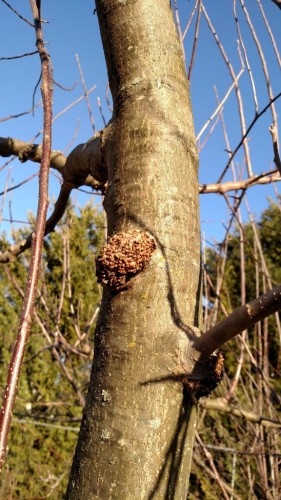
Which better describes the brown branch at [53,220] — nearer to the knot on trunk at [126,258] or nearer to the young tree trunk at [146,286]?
the young tree trunk at [146,286]

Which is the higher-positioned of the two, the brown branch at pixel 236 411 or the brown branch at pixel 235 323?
the brown branch at pixel 235 323

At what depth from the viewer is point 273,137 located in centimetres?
73

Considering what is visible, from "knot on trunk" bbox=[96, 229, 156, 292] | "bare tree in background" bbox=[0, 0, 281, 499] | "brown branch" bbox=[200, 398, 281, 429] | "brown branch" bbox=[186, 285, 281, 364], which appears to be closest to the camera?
"brown branch" bbox=[186, 285, 281, 364]

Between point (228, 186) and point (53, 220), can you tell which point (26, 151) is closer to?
point (53, 220)

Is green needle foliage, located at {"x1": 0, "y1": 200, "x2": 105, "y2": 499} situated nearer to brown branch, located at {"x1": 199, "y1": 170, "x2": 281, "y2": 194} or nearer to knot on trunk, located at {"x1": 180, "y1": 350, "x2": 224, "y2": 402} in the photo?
brown branch, located at {"x1": 199, "y1": 170, "x2": 281, "y2": 194}

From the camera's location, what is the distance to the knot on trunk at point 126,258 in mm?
802

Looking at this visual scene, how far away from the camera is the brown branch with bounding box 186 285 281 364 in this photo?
58 cm

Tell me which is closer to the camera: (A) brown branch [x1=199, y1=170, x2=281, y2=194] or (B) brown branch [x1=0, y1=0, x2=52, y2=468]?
(B) brown branch [x1=0, y1=0, x2=52, y2=468]

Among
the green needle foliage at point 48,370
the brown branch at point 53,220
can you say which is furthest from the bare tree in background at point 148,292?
the green needle foliage at point 48,370

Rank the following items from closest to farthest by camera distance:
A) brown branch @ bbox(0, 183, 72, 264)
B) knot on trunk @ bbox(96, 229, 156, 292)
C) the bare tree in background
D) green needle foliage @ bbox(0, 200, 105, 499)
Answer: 1. the bare tree in background
2. knot on trunk @ bbox(96, 229, 156, 292)
3. brown branch @ bbox(0, 183, 72, 264)
4. green needle foliage @ bbox(0, 200, 105, 499)

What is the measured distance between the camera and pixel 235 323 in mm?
640

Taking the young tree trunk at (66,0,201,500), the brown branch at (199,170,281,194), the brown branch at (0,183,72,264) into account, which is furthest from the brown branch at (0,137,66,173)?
the young tree trunk at (66,0,201,500)

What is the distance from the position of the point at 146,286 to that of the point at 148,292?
0.04 ft

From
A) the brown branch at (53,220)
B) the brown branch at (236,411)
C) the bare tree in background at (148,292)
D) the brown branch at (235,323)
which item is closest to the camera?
the brown branch at (235,323)
